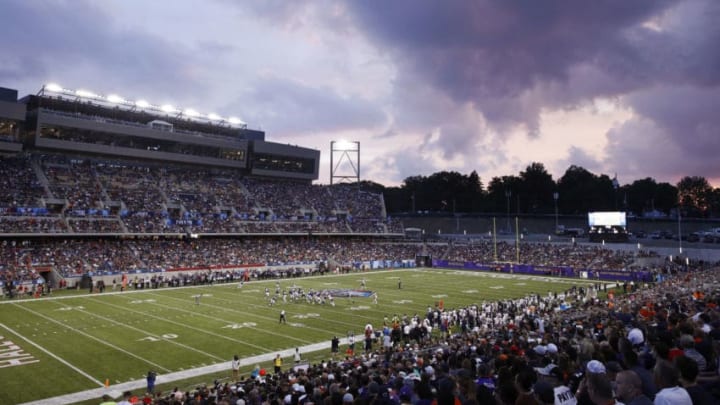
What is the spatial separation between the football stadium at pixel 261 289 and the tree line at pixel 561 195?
3145 centimetres

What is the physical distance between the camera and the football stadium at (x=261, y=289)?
962 centimetres

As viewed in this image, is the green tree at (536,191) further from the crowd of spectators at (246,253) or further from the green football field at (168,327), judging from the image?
the green football field at (168,327)

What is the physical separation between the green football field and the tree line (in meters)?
66.5

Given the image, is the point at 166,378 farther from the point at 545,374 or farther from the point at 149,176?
the point at 149,176

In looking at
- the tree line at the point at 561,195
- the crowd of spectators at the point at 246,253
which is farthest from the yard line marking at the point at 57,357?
the tree line at the point at 561,195

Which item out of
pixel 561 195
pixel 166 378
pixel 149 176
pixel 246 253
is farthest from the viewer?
pixel 561 195

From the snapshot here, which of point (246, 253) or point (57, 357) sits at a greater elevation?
point (246, 253)

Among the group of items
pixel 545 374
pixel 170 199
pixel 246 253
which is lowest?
pixel 246 253

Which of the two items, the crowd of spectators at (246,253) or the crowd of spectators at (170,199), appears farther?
the crowd of spectators at (170,199)

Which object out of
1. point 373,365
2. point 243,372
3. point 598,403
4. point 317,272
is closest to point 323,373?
point 373,365

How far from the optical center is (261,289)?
3994cm

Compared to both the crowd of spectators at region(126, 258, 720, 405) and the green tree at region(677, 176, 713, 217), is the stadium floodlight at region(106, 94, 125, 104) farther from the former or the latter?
the green tree at region(677, 176, 713, 217)

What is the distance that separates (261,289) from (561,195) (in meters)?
83.6

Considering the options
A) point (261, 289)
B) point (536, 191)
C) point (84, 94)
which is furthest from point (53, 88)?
point (536, 191)
